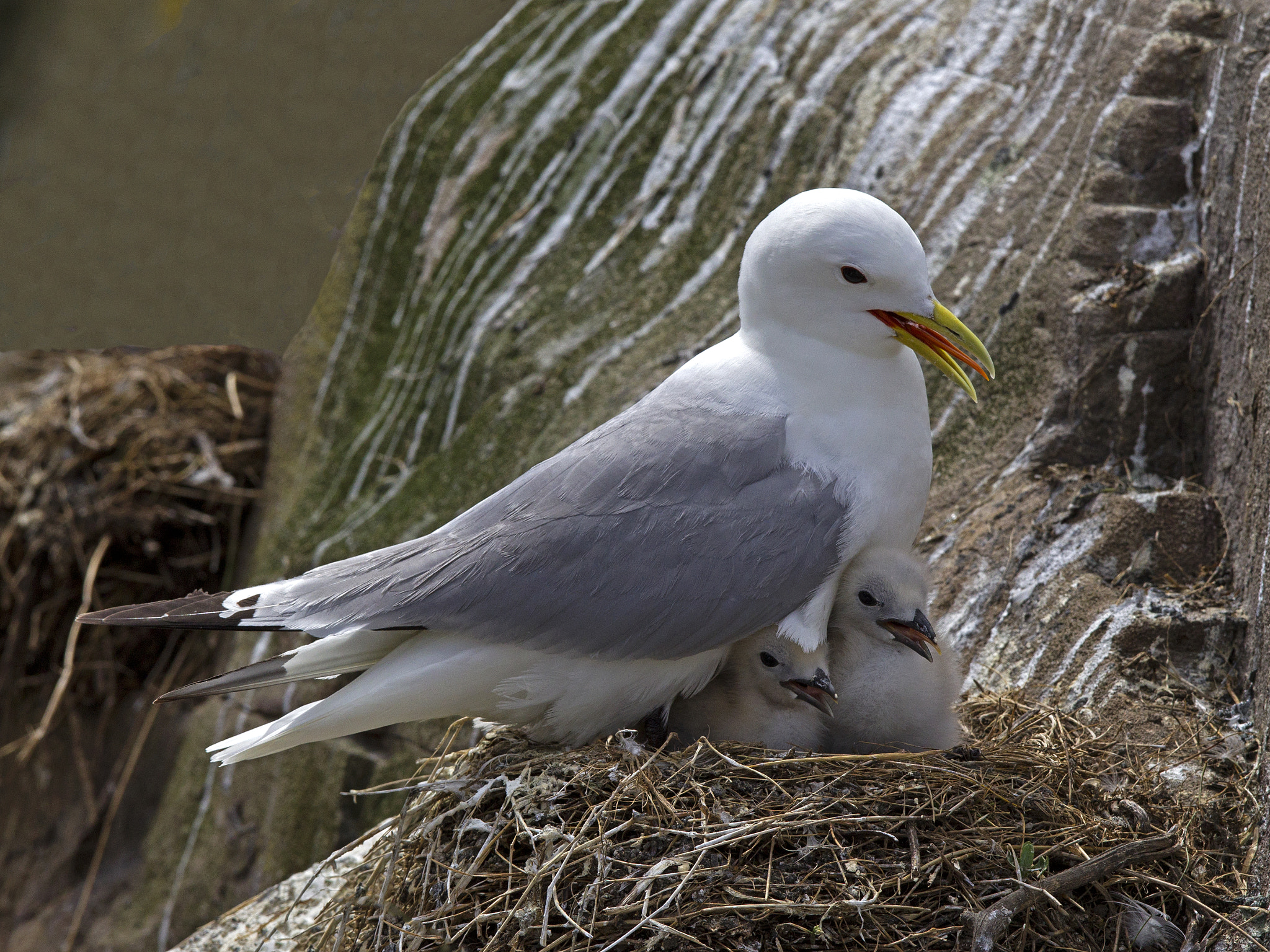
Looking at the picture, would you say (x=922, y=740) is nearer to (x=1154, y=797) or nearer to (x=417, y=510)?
(x=1154, y=797)

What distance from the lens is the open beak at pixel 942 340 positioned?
265 centimetres

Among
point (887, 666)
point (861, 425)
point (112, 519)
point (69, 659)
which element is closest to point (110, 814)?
point (69, 659)

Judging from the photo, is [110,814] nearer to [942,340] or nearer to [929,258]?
[929,258]

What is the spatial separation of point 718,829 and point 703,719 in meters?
0.53

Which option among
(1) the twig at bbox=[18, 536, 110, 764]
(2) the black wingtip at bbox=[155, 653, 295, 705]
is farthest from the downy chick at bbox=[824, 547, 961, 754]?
(1) the twig at bbox=[18, 536, 110, 764]

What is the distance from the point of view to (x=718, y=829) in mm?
2289

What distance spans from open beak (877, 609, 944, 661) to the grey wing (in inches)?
7.6

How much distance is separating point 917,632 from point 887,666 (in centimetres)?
11

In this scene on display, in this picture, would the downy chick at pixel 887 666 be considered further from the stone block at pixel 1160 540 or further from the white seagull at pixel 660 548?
the stone block at pixel 1160 540

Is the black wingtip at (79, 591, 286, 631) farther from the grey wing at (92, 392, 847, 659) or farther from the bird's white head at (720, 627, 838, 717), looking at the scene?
the bird's white head at (720, 627, 838, 717)

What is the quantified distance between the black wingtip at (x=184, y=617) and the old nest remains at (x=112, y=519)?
2584 millimetres

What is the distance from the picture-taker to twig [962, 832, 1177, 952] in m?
2.18

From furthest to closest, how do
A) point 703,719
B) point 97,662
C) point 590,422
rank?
1. point 97,662
2. point 590,422
3. point 703,719

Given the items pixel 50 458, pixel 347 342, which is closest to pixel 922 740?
pixel 347 342
